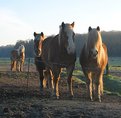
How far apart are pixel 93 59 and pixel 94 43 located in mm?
579

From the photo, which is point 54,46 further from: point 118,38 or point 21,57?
point 118,38

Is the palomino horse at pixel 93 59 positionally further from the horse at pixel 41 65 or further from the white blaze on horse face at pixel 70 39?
the horse at pixel 41 65

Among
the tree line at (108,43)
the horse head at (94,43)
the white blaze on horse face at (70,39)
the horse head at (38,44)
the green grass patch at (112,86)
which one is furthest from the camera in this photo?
the tree line at (108,43)

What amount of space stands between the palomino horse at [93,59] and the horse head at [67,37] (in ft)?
1.63

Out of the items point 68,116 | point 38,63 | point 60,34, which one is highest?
point 60,34

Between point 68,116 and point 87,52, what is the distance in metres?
3.74

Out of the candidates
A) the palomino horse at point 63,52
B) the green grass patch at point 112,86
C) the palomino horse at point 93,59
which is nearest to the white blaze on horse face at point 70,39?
the palomino horse at point 63,52

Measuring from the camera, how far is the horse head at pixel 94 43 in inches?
478

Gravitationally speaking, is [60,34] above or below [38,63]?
above

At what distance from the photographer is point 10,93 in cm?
1431

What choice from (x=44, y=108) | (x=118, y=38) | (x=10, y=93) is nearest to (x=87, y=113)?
(x=44, y=108)

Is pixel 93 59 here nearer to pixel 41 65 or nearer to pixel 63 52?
pixel 63 52

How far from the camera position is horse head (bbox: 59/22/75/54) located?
12.6m

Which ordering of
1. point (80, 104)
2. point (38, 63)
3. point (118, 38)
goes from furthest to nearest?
1. point (118, 38)
2. point (38, 63)
3. point (80, 104)
